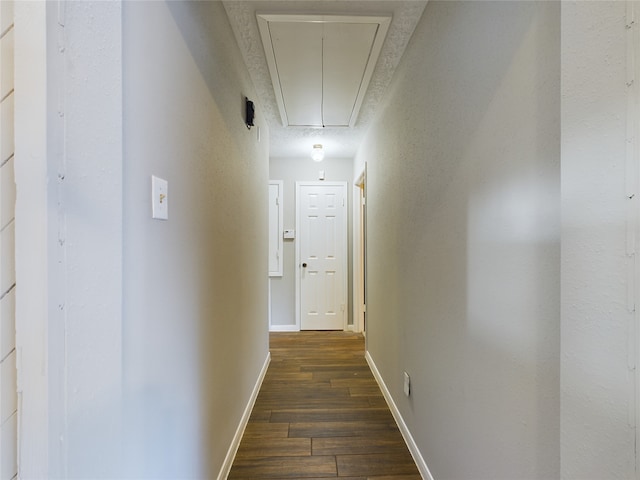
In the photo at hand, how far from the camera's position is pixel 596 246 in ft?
1.55

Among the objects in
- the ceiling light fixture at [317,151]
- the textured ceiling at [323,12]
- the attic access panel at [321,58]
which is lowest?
the ceiling light fixture at [317,151]

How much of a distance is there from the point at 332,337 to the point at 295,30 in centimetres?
309

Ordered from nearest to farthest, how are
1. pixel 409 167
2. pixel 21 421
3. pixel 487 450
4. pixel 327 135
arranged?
pixel 21 421 → pixel 487 450 → pixel 409 167 → pixel 327 135

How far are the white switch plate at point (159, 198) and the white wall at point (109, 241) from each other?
0.03 metres

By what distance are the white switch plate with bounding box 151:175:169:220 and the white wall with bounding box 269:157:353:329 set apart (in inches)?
115

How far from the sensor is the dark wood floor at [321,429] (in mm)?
1418

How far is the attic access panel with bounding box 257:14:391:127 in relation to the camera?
4.70 feet

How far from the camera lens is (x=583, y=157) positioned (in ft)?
1.61

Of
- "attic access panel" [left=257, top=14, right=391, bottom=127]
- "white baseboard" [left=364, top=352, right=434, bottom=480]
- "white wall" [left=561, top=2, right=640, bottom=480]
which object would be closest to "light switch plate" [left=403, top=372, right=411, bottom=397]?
"white baseboard" [left=364, top=352, right=434, bottom=480]

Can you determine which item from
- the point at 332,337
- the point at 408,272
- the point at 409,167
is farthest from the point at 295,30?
the point at 332,337

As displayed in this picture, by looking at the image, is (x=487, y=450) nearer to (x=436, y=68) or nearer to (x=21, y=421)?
(x=21, y=421)

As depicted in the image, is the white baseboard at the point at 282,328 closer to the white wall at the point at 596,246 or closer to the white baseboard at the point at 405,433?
the white baseboard at the point at 405,433

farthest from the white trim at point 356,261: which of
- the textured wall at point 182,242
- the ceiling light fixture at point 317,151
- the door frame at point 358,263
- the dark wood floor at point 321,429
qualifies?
the textured wall at point 182,242

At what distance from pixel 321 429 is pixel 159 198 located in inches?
65.9
